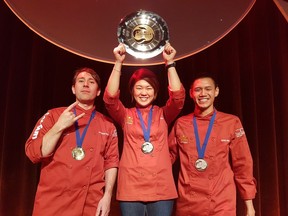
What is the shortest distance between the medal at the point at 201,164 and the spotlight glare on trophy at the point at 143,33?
0.63 metres

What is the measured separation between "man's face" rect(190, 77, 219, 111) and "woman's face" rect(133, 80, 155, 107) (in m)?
0.28

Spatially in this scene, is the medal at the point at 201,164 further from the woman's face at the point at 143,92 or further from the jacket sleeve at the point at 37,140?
the jacket sleeve at the point at 37,140

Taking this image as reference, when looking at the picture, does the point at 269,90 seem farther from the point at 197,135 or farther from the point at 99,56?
the point at 99,56

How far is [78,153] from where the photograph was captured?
5.91 ft

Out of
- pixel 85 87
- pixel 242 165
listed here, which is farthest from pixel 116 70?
pixel 242 165

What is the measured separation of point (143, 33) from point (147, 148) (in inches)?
23.6

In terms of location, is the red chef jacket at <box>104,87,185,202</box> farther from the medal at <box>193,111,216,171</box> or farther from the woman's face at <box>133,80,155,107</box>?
the medal at <box>193,111,216,171</box>

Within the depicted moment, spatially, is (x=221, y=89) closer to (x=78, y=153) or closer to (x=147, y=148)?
(x=147, y=148)

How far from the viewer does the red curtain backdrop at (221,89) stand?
8.45 feet

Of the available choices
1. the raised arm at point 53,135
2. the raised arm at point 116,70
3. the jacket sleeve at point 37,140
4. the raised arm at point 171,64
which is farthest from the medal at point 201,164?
the jacket sleeve at point 37,140

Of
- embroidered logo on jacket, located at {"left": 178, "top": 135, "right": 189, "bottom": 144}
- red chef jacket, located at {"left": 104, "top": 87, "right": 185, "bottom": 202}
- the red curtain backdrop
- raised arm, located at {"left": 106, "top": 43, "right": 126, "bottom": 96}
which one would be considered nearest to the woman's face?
red chef jacket, located at {"left": 104, "top": 87, "right": 185, "bottom": 202}

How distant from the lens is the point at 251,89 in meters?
2.74

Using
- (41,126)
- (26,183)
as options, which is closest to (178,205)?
(41,126)

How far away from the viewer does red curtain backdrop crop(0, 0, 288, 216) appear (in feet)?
8.45
